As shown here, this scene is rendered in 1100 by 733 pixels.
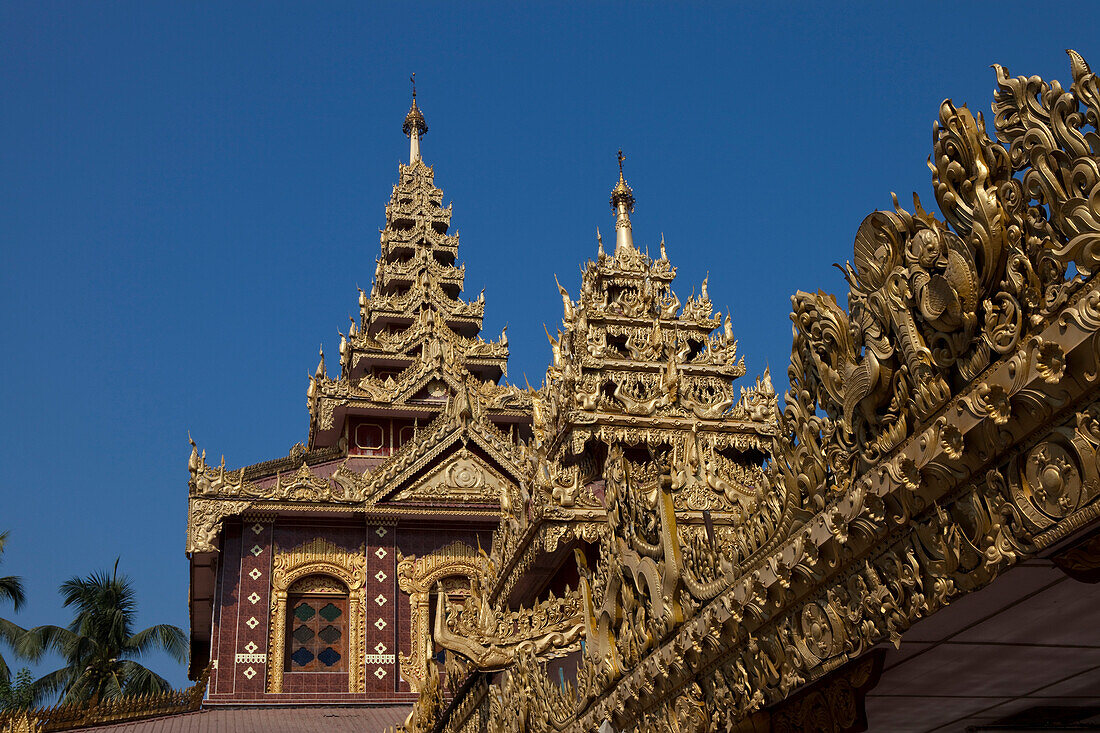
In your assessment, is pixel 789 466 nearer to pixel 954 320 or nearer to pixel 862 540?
pixel 862 540

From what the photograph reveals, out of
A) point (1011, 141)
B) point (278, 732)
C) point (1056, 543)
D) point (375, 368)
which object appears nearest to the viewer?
point (1056, 543)

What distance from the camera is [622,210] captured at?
2500 centimetres

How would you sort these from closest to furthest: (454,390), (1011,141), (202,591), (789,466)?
(1011,141) → (789,466) → (202,591) → (454,390)

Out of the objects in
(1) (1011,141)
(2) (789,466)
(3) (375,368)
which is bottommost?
(2) (789,466)

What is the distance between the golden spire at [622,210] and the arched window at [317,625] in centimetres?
1071

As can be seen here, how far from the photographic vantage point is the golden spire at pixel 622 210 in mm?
24406

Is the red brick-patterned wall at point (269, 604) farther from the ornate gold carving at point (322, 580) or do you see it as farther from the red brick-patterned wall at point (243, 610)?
the ornate gold carving at point (322, 580)

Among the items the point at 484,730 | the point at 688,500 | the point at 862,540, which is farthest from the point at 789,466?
the point at 688,500

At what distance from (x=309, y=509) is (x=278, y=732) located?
6.02m

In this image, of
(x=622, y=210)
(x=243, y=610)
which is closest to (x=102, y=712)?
(x=243, y=610)

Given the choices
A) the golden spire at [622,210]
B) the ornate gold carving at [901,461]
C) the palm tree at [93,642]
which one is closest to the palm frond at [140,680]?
the palm tree at [93,642]

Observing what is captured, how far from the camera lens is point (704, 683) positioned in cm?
592

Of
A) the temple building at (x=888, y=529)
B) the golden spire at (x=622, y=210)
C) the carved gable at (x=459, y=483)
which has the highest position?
the golden spire at (x=622, y=210)

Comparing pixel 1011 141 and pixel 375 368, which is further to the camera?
pixel 375 368
